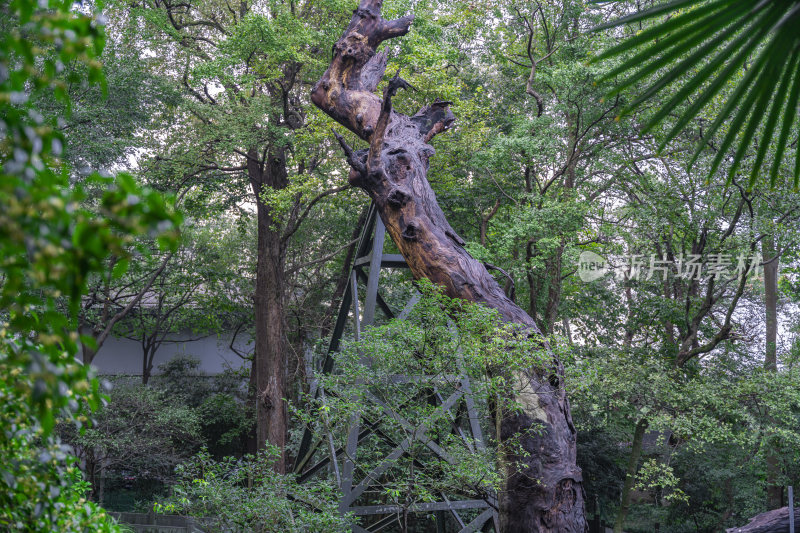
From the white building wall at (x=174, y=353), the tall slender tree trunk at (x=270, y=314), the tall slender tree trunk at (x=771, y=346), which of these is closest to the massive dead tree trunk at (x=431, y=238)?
the tall slender tree trunk at (x=270, y=314)

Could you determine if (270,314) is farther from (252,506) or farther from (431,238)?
(252,506)

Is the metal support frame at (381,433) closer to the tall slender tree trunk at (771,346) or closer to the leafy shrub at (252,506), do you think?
the leafy shrub at (252,506)

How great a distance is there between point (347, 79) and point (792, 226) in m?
6.38

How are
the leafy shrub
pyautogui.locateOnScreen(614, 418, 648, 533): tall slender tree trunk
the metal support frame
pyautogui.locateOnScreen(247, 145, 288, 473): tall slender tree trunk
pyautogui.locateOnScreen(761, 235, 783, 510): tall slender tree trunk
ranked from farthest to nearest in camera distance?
1. pyautogui.locateOnScreen(247, 145, 288, 473): tall slender tree trunk
2. pyautogui.locateOnScreen(761, 235, 783, 510): tall slender tree trunk
3. pyautogui.locateOnScreen(614, 418, 648, 533): tall slender tree trunk
4. the metal support frame
5. the leafy shrub

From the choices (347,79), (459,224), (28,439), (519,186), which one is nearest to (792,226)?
(519,186)

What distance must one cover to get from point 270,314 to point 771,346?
855cm

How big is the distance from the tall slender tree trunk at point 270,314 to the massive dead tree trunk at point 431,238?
167 inches

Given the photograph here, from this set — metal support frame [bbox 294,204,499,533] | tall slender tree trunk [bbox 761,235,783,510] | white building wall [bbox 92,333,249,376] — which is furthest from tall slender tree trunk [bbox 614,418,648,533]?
white building wall [bbox 92,333,249,376]

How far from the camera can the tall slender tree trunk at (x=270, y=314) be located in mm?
11148

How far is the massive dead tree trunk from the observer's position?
17.0ft

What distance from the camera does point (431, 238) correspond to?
Result: 5.96 metres

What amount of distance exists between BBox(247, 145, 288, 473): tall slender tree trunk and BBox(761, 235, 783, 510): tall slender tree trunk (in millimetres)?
7673

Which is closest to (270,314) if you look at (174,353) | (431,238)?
(431,238)

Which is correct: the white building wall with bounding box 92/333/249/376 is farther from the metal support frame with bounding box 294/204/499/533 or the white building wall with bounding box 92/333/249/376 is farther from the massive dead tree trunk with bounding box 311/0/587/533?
the massive dead tree trunk with bounding box 311/0/587/533
